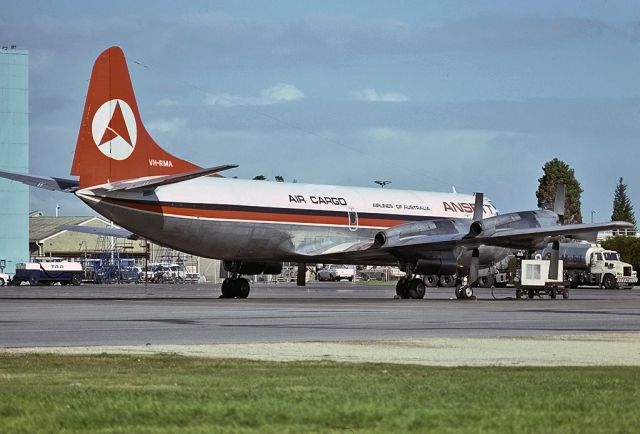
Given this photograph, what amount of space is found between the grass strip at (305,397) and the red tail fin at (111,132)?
28.0 meters

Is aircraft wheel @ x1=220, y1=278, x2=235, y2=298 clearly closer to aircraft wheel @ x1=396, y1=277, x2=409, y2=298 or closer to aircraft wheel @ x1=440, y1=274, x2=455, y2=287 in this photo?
aircraft wheel @ x1=396, y1=277, x2=409, y2=298

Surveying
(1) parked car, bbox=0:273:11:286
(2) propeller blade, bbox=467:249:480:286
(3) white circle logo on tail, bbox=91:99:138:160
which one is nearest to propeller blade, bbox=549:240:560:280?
(2) propeller blade, bbox=467:249:480:286

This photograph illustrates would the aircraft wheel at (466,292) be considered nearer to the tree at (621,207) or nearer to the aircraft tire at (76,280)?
the aircraft tire at (76,280)

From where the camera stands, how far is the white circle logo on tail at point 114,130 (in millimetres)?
45750

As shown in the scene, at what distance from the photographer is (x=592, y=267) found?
8931 centimetres

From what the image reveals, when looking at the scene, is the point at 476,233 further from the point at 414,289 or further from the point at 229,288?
the point at 229,288

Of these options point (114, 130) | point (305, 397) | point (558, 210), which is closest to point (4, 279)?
point (558, 210)

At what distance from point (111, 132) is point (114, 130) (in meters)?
0.16

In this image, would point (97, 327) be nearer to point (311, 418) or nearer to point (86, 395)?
point (86, 395)

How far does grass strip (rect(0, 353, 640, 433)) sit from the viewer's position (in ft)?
37.6

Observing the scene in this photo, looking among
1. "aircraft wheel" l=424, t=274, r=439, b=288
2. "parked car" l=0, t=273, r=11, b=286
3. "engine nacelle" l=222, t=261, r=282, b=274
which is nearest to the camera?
"engine nacelle" l=222, t=261, r=282, b=274

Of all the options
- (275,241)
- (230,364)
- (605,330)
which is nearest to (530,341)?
(605,330)

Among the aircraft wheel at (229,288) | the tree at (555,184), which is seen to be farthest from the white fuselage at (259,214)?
the tree at (555,184)

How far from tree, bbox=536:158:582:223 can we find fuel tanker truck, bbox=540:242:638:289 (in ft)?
309
